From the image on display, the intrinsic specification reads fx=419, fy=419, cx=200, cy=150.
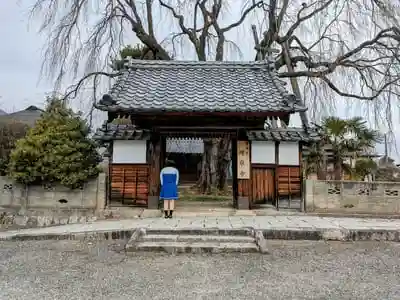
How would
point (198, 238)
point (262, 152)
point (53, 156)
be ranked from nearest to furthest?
point (198, 238), point (53, 156), point (262, 152)

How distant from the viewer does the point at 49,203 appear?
1120 centimetres

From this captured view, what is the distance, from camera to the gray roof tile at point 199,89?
1027 cm

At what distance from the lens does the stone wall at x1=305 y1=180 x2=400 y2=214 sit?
439 inches

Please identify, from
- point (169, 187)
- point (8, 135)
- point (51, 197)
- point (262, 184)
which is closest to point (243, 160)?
point (262, 184)

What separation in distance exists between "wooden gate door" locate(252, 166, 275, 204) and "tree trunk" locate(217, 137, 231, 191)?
5118mm

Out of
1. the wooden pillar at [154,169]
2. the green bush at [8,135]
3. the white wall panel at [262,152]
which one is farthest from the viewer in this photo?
the green bush at [8,135]

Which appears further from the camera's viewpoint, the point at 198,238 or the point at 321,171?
the point at 321,171

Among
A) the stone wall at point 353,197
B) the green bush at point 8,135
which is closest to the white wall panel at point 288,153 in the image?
the stone wall at point 353,197

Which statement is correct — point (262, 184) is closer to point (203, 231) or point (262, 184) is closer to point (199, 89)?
point (199, 89)

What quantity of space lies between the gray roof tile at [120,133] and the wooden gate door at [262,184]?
319 cm

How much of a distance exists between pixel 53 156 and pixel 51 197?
1.17 metres

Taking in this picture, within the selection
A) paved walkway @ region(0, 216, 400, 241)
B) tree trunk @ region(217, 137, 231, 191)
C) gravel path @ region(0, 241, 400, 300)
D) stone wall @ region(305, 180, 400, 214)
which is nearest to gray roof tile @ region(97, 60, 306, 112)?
stone wall @ region(305, 180, 400, 214)

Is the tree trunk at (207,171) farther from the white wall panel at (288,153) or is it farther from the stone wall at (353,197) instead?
the stone wall at (353,197)

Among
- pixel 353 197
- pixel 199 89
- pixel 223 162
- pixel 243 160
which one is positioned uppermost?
pixel 199 89
